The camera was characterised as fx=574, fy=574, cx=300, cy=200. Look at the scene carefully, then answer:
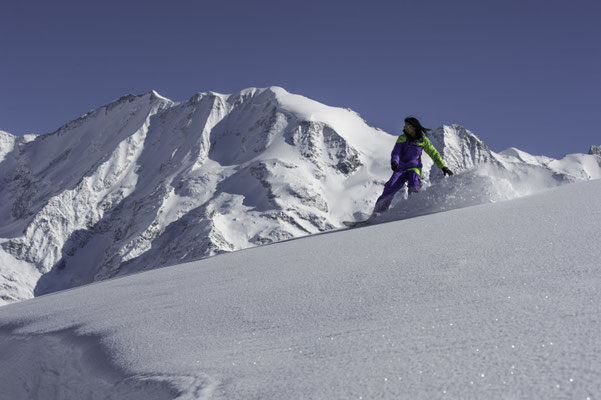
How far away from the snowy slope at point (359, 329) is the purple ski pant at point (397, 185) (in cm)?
529

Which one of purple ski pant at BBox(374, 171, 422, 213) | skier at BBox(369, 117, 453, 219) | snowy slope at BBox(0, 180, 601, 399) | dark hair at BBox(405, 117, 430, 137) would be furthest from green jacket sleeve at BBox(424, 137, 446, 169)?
snowy slope at BBox(0, 180, 601, 399)

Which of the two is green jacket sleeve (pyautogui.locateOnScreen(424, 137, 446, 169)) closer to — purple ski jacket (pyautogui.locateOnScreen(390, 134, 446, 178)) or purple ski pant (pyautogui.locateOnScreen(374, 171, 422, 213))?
purple ski jacket (pyautogui.locateOnScreen(390, 134, 446, 178))

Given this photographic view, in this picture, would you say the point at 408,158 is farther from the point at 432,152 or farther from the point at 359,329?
the point at 359,329

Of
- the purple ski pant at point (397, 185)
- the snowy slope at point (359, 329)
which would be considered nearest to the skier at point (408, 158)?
the purple ski pant at point (397, 185)

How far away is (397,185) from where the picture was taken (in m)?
10.9

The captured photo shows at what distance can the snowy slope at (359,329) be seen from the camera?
6.55 ft

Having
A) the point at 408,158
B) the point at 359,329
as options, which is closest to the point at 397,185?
the point at 408,158

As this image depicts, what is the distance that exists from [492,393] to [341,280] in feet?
7.07

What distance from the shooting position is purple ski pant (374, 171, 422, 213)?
10.7 metres

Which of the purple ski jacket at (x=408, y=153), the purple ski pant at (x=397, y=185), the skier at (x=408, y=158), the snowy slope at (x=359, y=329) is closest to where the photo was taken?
the snowy slope at (x=359, y=329)

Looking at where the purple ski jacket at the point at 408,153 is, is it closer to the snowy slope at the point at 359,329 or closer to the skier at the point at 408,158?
the skier at the point at 408,158

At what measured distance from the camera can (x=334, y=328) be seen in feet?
9.09

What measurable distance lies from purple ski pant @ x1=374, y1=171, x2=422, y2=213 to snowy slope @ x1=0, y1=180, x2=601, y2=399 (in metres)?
5.29

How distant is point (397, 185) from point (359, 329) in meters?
8.45
